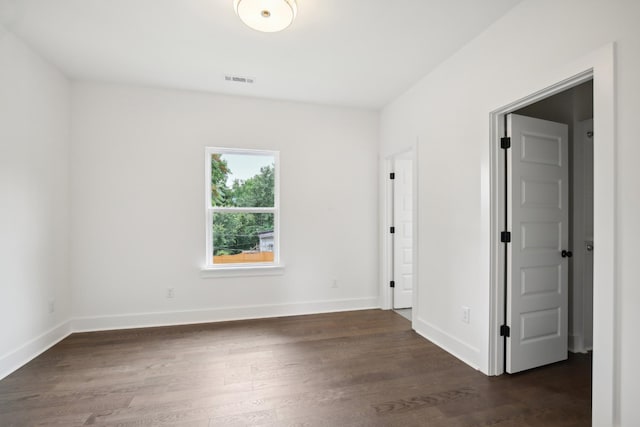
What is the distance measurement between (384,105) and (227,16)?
2.32 m

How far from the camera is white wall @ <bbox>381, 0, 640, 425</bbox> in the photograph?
141 centimetres

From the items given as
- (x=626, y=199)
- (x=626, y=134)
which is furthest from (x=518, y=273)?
(x=626, y=134)

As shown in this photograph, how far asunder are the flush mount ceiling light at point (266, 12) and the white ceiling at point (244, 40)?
16 centimetres

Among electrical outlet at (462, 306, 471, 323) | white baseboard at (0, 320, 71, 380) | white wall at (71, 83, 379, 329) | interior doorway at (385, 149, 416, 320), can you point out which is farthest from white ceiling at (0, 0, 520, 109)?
white baseboard at (0, 320, 71, 380)

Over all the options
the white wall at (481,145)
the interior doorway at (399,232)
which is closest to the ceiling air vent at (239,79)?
the white wall at (481,145)

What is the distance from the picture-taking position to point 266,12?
6.19ft

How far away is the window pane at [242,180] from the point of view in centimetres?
354

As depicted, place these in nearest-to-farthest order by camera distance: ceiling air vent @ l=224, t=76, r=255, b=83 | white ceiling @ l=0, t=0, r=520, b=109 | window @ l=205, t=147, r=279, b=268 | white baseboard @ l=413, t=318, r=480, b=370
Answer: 1. white ceiling @ l=0, t=0, r=520, b=109
2. white baseboard @ l=413, t=318, r=480, b=370
3. ceiling air vent @ l=224, t=76, r=255, b=83
4. window @ l=205, t=147, r=279, b=268

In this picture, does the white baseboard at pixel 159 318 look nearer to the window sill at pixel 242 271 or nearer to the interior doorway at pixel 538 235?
the window sill at pixel 242 271

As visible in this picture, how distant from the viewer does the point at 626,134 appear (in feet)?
4.62

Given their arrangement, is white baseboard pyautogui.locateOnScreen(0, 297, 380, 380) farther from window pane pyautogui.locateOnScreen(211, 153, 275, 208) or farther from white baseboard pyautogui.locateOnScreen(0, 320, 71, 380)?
window pane pyautogui.locateOnScreen(211, 153, 275, 208)

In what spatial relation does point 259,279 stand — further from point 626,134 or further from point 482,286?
point 626,134

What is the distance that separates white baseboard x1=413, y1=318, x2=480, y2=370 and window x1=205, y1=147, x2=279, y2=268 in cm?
187

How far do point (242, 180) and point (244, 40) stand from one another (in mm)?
1634
